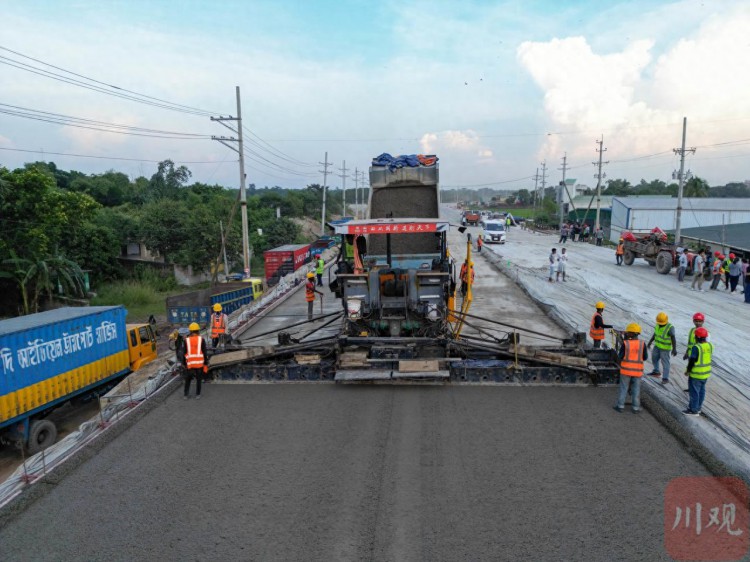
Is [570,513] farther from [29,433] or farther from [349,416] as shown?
[29,433]

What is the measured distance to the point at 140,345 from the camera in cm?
1457

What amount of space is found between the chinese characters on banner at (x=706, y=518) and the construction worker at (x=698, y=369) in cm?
188

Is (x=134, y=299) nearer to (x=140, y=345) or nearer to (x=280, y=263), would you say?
(x=280, y=263)

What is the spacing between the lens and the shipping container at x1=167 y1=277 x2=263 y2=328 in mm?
20531

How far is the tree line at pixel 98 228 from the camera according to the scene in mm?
23688

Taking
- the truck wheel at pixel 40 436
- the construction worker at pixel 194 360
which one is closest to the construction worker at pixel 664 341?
the construction worker at pixel 194 360

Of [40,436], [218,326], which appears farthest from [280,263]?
[40,436]

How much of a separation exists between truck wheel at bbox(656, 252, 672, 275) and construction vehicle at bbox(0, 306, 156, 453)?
20481 mm

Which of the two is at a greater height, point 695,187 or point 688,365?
point 695,187

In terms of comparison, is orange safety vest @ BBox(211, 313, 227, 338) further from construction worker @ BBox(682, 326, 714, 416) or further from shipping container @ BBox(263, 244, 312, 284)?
shipping container @ BBox(263, 244, 312, 284)

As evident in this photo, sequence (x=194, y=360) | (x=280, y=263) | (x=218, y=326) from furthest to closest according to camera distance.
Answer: (x=280, y=263) → (x=218, y=326) → (x=194, y=360)

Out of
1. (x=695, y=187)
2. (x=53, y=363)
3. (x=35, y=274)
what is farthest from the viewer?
(x=695, y=187)

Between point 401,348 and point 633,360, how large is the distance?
382 cm

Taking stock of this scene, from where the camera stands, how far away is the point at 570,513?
5.32 metres
